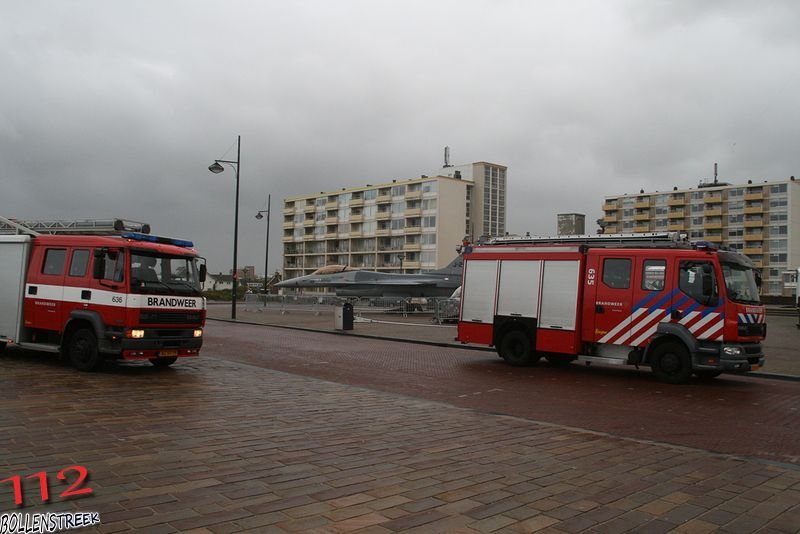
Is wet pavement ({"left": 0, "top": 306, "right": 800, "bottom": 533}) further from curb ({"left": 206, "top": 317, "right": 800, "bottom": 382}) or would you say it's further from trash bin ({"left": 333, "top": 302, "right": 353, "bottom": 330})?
trash bin ({"left": 333, "top": 302, "right": 353, "bottom": 330})

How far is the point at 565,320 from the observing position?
44.4 ft

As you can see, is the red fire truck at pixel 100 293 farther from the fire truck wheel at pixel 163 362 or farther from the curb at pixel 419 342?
the curb at pixel 419 342

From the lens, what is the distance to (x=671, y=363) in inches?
482

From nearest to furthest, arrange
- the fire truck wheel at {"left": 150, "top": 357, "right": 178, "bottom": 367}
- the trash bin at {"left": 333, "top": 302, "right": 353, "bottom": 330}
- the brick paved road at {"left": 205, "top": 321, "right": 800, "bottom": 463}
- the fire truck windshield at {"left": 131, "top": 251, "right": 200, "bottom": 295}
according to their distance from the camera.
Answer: the brick paved road at {"left": 205, "top": 321, "right": 800, "bottom": 463} < the fire truck windshield at {"left": 131, "top": 251, "right": 200, "bottom": 295} < the fire truck wheel at {"left": 150, "top": 357, "right": 178, "bottom": 367} < the trash bin at {"left": 333, "top": 302, "right": 353, "bottom": 330}

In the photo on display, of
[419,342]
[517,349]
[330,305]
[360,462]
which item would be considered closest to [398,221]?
[330,305]

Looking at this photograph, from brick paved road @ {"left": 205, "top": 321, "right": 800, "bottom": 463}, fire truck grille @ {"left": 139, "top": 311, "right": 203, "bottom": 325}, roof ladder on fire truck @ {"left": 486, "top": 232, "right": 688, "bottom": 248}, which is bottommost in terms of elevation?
brick paved road @ {"left": 205, "top": 321, "right": 800, "bottom": 463}

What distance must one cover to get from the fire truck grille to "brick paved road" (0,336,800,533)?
2270 millimetres

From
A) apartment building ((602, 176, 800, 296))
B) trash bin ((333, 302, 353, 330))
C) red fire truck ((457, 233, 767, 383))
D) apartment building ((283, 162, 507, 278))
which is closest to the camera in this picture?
red fire truck ((457, 233, 767, 383))

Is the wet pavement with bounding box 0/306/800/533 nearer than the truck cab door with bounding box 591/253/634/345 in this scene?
Yes

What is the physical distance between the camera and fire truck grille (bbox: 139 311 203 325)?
36.6 ft

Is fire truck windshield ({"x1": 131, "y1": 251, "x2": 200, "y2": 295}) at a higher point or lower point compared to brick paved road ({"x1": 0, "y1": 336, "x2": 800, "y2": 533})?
higher

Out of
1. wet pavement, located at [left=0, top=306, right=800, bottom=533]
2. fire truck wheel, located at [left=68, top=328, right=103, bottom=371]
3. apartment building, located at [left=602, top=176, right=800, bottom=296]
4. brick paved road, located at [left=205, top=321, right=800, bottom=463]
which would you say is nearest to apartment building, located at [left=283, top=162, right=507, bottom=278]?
apartment building, located at [left=602, top=176, right=800, bottom=296]

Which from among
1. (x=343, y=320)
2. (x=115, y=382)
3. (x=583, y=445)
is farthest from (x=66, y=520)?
(x=343, y=320)

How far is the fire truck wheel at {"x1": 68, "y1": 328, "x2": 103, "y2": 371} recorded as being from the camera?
446 inches
